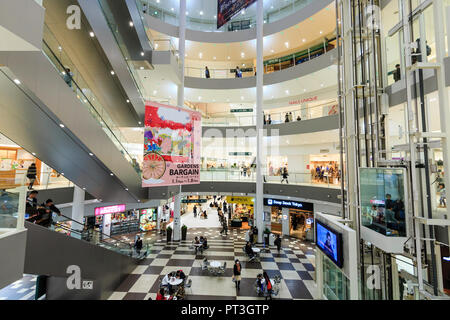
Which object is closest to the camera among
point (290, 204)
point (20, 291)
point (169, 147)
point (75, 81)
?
point (75, 81)

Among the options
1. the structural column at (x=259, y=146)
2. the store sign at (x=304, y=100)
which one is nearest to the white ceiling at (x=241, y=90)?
the store sign at (x=304, y=100)

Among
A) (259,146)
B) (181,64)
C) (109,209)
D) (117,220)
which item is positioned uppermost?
(181,64)

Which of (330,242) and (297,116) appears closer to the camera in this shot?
(330,242)

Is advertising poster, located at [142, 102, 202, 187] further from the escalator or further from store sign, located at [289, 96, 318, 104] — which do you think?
store sign, located at [289, 96, 318, 104]

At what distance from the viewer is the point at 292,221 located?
49.8ft

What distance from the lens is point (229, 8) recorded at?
11.3 meters

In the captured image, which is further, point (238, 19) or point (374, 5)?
point (238, 19)

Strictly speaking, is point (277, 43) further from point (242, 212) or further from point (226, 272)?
point (226, 272)

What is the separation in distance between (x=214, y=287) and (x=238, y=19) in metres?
18.7

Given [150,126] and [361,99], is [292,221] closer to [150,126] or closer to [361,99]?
[361,99]

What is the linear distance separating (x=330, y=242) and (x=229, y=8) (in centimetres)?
1171

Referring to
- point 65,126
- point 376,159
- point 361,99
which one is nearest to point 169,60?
point 65,126

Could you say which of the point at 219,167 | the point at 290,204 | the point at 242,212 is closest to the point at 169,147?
the point at 219,167
